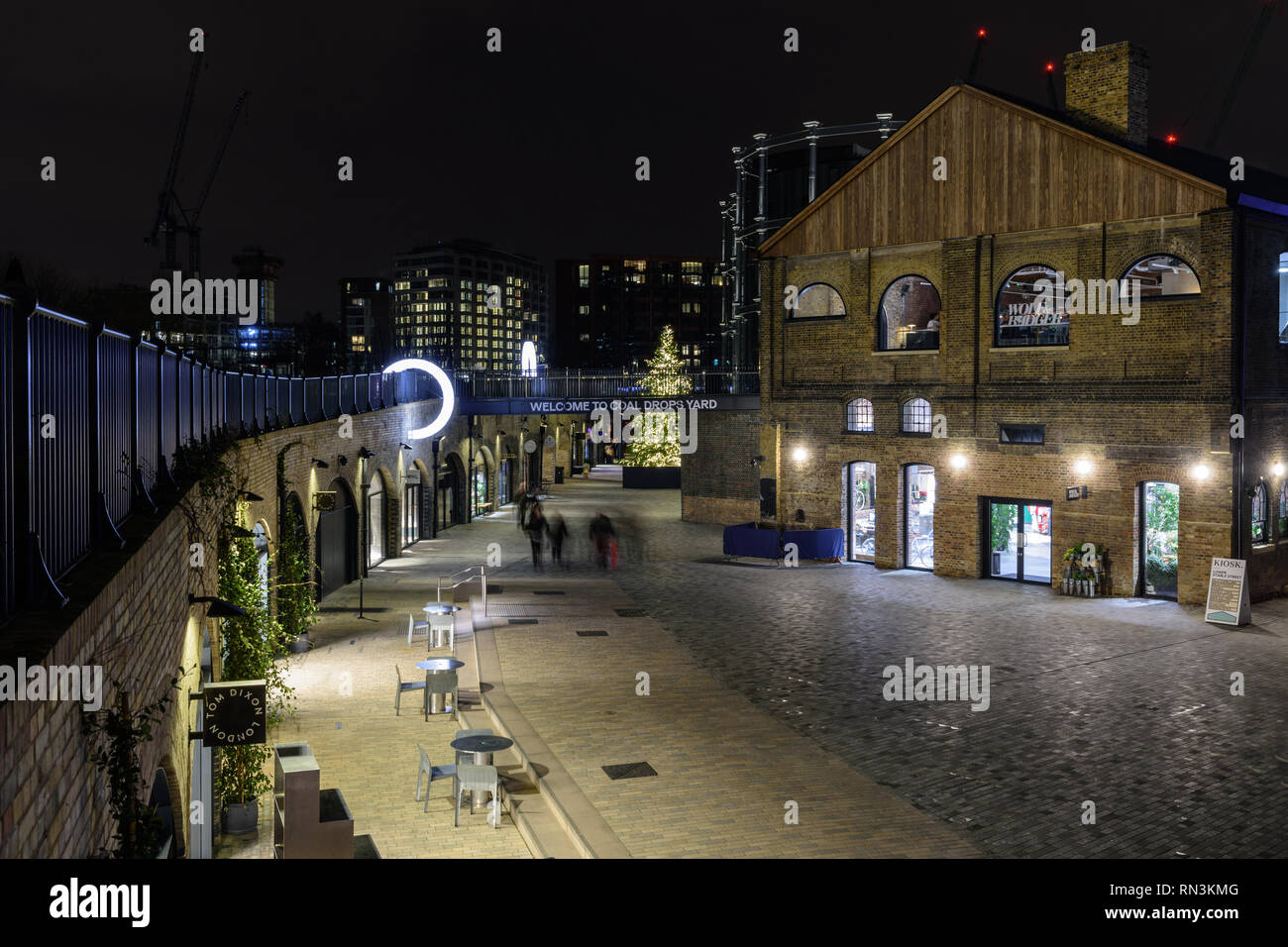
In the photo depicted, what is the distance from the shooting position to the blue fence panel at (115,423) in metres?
6.20

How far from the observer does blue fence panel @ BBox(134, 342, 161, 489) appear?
7.84 meters

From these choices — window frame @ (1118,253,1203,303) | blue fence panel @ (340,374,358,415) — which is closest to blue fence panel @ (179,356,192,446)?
blue fence panel @ (340,374,358,415)

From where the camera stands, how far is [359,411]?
26.2m

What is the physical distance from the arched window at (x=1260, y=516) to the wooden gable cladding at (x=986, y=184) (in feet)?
20.3

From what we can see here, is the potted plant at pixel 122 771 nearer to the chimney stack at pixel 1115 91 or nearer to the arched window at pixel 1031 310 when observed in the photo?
the arched window at pixel 1031 310

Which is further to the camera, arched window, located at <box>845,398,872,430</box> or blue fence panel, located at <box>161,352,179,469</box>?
arched window, located at <box>845,398,872,430</box>

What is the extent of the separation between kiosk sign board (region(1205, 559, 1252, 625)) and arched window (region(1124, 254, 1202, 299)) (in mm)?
5903

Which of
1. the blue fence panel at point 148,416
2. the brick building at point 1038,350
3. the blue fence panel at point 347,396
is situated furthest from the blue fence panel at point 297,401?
the brick building at point 1038,350

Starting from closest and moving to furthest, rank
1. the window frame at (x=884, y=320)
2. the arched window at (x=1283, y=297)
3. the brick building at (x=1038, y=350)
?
1. the brick building at (x=1038, y=350)
2. the arched window at (x=1283, y=297)
3. the window frame at (x=884, y=320)

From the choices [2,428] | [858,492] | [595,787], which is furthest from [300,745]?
[858,492]

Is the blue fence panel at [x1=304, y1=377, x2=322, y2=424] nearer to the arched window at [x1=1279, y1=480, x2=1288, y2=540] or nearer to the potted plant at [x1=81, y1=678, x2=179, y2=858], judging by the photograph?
the potted plant at [x1=81, y1=678, x2=179, y2=858]

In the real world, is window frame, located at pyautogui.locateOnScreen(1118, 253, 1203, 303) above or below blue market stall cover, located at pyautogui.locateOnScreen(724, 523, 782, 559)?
above
